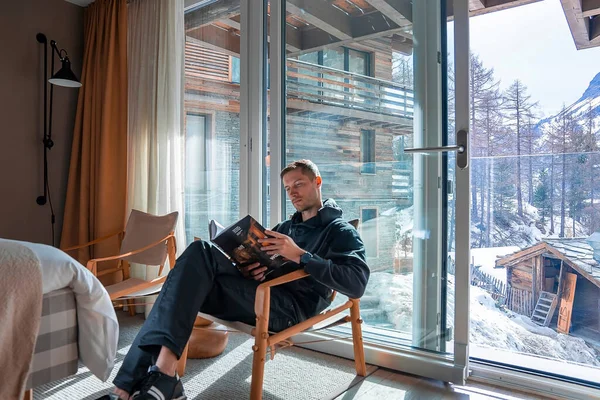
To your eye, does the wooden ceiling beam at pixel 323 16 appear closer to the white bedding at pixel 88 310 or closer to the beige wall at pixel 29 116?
the white bedding at pixel 88 310

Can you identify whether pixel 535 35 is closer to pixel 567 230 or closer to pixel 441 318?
pixel 567 230

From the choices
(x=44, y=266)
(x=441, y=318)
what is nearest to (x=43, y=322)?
(x=44, y=266)

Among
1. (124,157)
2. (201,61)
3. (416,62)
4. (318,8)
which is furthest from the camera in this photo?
(124,157)

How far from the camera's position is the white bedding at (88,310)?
147cm

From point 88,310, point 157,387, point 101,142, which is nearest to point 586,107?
point 157,387

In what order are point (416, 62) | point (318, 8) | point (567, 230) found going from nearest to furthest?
point (567, 230) → point (416, 62) → point (318, 8)

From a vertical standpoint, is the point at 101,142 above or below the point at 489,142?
above

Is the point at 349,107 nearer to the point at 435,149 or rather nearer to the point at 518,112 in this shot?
the point at 435,149

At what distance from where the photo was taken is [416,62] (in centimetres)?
199

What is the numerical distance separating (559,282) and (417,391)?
0.75 meters

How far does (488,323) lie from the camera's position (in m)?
2.07

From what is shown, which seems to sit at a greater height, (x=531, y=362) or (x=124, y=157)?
(x=124, y=157)

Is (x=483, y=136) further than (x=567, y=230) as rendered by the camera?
Yes

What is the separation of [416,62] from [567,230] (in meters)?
0.95
